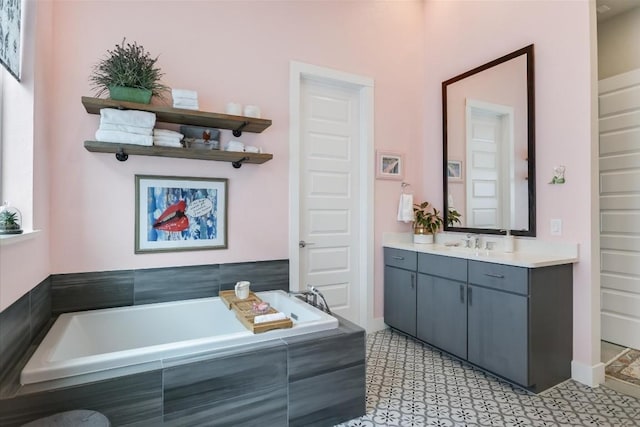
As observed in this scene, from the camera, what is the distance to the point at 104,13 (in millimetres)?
2354

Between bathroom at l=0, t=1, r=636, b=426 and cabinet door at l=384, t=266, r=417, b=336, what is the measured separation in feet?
0.33

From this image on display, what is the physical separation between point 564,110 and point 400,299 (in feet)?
6.53

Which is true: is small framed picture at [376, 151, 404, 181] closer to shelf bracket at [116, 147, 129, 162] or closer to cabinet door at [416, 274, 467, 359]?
cabinet door at [416, 274, 467, 359]

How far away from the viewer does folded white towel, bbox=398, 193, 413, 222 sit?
3476 millimetres

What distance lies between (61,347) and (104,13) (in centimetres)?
211

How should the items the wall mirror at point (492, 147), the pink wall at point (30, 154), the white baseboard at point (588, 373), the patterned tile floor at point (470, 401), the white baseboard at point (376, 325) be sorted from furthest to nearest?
the white baseboard at point (376, 325), the wall mirror at point (492, 147), the white baseboard at point (588, 373), the patterned tile floor at point (470, 401), the pink wall at point (30, 154)

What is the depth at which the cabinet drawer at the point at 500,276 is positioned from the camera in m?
2.24

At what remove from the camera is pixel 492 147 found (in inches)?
120

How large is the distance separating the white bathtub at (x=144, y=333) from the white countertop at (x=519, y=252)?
1187 mm

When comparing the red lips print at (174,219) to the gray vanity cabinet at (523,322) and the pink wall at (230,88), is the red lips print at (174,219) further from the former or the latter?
the gray vanity cabinet at (523,322)

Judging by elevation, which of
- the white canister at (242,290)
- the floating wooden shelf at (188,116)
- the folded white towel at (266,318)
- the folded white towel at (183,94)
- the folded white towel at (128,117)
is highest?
the folded white towel at (183,94)

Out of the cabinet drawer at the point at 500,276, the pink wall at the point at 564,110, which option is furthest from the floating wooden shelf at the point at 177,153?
the pink wall at the point at 564,110

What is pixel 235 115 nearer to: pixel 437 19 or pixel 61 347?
pixel 61 347

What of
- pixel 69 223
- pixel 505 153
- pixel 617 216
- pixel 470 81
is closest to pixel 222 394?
pixel 69 223
